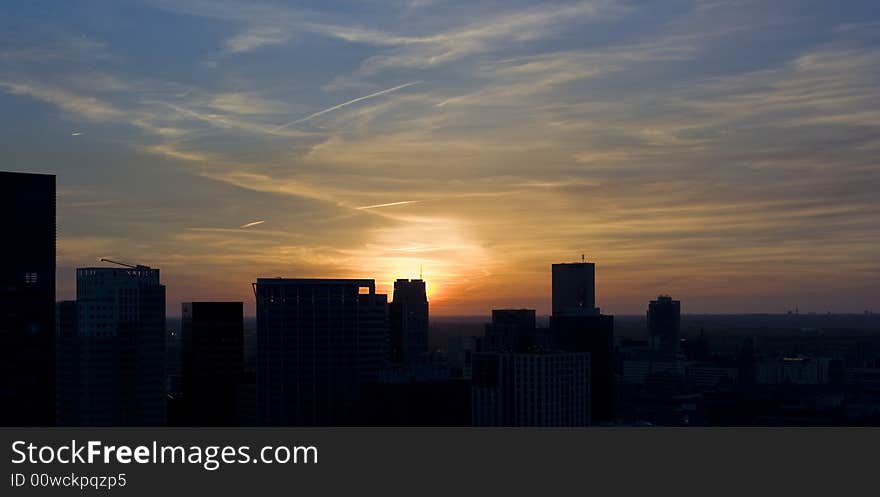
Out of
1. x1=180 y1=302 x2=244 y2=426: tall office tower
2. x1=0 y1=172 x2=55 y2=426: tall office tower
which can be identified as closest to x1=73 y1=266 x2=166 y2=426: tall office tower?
x1=180 y1=302 x2=244 y2=426: tall office tower

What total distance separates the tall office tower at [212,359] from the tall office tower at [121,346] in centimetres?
720

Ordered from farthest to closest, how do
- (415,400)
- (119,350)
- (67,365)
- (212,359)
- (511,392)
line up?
(511,392), (212,359), (415,400), (119,350), (67,365)

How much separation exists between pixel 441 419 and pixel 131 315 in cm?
5924

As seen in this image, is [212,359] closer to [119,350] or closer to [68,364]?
[119,350]

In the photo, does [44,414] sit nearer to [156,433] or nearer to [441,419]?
[441,419]

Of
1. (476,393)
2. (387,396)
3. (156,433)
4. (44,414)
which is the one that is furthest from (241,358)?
(156,433)

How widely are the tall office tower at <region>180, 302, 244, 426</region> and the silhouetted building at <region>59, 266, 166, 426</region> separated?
7.22m

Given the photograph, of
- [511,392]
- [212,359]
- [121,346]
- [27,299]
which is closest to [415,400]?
[511,392]

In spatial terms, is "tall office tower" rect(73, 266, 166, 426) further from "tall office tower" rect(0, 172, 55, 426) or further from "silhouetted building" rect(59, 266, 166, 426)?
"tall office tower" rect(0, 172, 55, 426)

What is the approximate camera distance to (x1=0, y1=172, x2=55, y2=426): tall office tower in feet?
445

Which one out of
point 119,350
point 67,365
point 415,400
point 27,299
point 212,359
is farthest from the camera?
point 212,359

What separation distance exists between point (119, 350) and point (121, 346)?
0.99 meters

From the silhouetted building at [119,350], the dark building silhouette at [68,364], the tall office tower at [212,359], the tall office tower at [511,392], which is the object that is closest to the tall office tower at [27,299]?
the dark building silhouette at [68,364]

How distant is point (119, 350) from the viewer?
181875 millimetres
